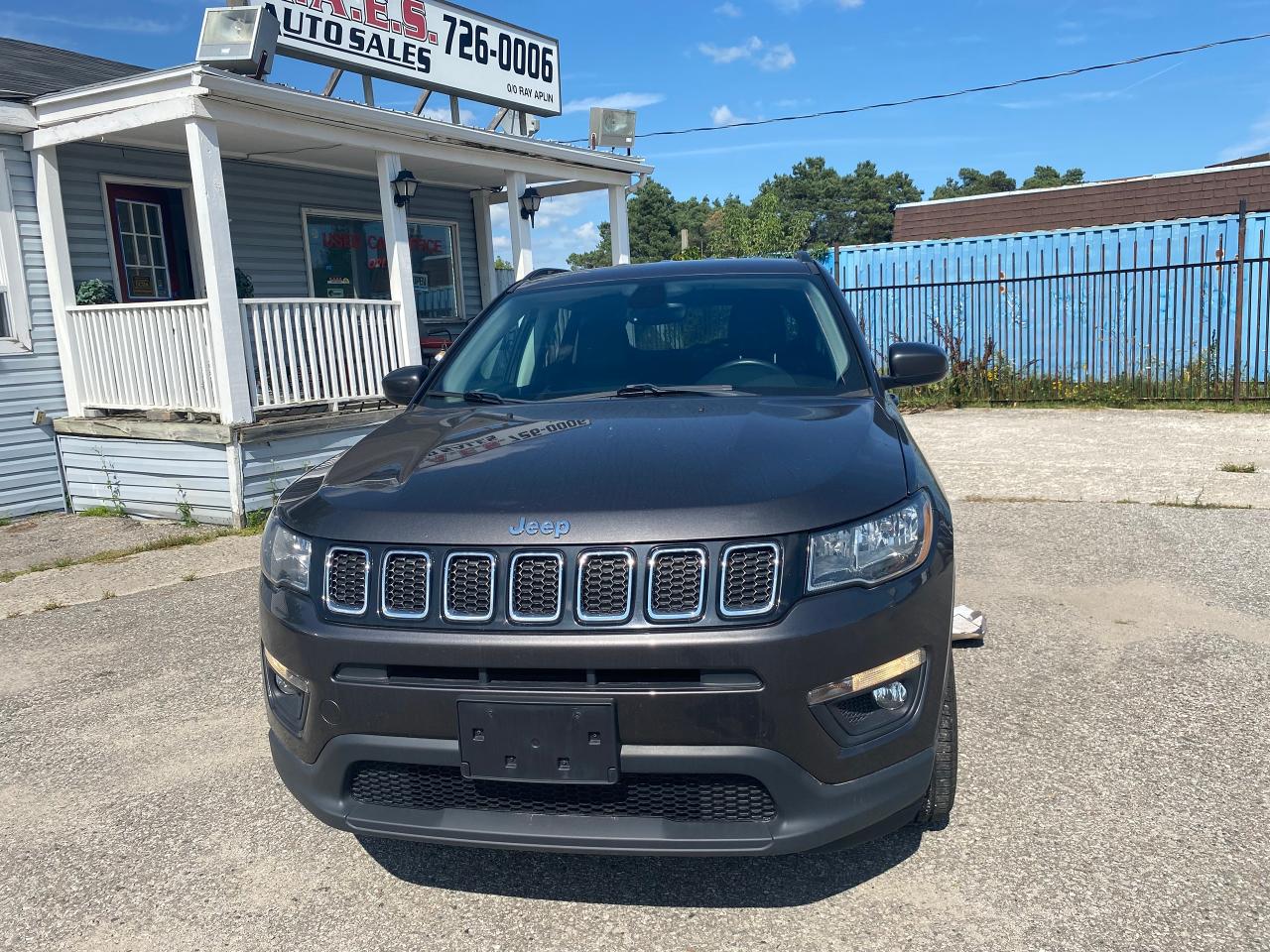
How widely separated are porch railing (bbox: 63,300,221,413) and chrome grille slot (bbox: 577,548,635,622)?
6593mm

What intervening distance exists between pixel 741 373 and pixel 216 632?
3.23m

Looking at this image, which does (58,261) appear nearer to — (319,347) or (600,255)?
(319,347)

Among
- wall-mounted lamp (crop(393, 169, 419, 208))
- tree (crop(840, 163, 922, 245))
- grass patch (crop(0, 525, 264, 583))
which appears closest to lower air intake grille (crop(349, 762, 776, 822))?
grass patch (crop(0, 525, 264, 583))

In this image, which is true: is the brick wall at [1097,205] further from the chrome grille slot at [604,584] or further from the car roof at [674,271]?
the chrome grille slot at [604,584]

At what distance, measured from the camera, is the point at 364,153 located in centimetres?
1048

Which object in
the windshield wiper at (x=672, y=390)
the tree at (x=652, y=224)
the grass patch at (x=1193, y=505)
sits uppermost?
the tree at (x=652, y=224)

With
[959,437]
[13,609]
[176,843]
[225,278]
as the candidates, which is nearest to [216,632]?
[13,609]

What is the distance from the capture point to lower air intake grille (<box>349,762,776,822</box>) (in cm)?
206

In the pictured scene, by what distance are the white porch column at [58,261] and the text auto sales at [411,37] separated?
2483 mm

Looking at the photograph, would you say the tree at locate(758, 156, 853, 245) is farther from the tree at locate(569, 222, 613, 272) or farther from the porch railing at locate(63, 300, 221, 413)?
the porch railing at locate(63, 300, 221, 413)

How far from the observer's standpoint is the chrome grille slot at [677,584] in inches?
79.4

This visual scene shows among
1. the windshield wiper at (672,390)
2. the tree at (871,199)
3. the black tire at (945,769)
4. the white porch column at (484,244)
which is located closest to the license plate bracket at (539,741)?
the black tire at (945,769)

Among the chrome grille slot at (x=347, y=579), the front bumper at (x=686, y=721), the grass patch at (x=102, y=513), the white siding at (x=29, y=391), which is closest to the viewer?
the front bumper at (x=686, y=721)

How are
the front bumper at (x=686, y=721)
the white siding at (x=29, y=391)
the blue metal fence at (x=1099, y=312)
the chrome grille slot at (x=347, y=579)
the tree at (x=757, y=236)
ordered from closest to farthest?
1. the front bumper at (x=686, y=721)
2. the chrome grille slot at (x=347, y=579)
3. the white siding at (x=29, y=391)
4. the blue metal fence at (x=1099, y=312)
5. the tree at (x=757, y=236)
